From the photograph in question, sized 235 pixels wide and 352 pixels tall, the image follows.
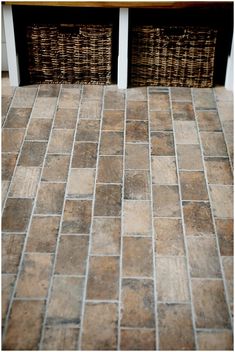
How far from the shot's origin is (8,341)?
6.92 ft

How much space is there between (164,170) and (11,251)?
1.04 metres

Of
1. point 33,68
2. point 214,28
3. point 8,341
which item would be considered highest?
point 214,28

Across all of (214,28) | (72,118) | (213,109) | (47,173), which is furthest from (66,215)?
(214,28)

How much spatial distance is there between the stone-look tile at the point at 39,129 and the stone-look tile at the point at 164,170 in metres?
0.73

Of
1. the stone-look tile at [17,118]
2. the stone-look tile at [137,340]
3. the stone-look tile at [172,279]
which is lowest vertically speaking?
the stone-look tile at [137,340]

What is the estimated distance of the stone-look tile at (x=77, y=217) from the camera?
2654 millimetres

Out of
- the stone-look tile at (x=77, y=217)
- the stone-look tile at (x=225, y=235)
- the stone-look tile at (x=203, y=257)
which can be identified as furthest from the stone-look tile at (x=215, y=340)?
the stone-look tile at (x=77, y=217)

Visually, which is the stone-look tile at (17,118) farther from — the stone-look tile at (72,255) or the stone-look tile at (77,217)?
the stone-look tile at (72,255)

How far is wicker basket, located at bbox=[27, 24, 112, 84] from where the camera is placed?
12.1 ft

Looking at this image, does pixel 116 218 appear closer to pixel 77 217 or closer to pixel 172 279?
pixel 77 217

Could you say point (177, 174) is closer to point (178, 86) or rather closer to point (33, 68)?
point (178, 86)

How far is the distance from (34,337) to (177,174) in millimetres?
1330

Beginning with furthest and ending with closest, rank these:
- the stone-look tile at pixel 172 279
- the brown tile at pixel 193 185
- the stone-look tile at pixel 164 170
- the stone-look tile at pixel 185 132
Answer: the stone-look tile at pixel 185 132, the stone-look tile at pixel 164 170, the brown tile at pixel 193 185, the stone-look tile at pixel 172 279

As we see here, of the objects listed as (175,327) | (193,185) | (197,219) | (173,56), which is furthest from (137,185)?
(173,56)
